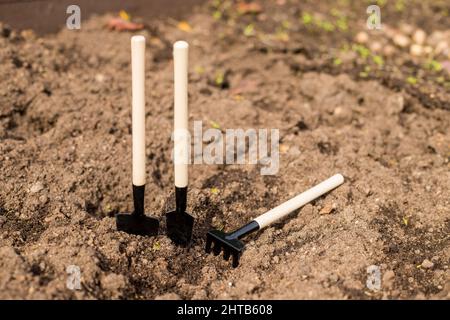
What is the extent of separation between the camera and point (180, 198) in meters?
2.66

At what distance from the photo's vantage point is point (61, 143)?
3225 millimetres

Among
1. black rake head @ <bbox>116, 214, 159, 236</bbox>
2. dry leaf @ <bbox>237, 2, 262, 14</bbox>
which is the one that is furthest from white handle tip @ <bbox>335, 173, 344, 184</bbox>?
dry leaf @ <bbox>237, 2, 262, 14</bbox>

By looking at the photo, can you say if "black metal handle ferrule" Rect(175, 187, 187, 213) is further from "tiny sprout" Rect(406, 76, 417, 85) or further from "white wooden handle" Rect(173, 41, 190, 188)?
"tiny sprout" Rect(406, 76, 417, 85)

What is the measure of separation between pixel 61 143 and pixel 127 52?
1155 millimetres

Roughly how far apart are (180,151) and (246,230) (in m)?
0.47

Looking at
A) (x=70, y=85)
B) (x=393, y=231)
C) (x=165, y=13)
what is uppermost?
(x=165, y=13)

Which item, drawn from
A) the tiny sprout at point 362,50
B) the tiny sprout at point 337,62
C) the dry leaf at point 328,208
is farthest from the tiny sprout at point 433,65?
the dry leaf at point 328,208

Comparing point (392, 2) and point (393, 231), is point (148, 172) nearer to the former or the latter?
point (393, 231)

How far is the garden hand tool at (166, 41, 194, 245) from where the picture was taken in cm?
235

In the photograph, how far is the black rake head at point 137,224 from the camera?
269 centimetres

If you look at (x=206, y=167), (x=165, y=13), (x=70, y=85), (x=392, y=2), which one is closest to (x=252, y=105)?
(x=206, y=167)

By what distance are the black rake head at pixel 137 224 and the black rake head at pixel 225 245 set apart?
0.25 meters

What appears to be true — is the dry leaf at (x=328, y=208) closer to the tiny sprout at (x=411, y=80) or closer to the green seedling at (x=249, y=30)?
the tiny sprout at (x=411, y=80)

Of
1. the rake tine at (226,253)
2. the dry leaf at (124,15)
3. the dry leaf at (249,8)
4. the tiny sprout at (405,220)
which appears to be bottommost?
the rake tine at (226,253)
